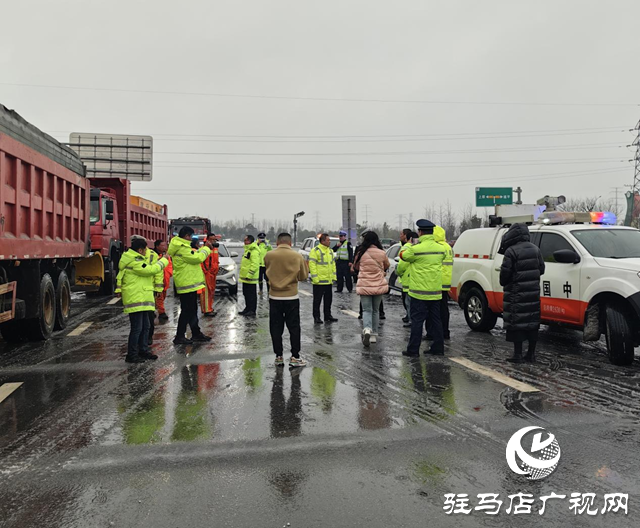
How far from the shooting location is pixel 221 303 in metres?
14.8

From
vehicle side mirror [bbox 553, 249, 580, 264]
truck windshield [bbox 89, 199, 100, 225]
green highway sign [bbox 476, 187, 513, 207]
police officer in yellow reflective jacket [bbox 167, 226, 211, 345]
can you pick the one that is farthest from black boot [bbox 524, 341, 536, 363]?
green highway sign [bbox 476, 187, 513, 207]

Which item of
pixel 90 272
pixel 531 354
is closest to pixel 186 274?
pixel 531 354

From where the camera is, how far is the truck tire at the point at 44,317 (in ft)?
29.7

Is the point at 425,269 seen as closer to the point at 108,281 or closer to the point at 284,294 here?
the point at 284,294

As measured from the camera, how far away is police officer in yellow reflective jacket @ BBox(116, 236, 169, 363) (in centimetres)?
750

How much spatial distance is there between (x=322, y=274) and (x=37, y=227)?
5109 millimetres

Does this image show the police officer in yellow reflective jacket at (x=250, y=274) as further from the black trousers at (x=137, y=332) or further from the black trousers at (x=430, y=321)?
the black trousers at (x=430, y=321)

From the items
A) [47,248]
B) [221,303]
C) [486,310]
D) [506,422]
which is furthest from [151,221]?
[506,422]

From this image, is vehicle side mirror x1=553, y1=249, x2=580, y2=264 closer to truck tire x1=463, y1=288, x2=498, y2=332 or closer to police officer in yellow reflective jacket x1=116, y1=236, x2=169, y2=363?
truck tire x1=463, y1=288, x2=498, y2=332

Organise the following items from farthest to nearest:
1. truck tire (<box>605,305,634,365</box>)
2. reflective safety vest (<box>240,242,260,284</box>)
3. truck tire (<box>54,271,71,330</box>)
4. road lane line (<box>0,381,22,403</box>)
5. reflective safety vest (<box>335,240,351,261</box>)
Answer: reflective safety vest (<box>335,240,351,261</box>) < reflective safety vest (<box>240,242,260,284</box>) < truck tire (<box>54,271,71,330</box>) < truck tire (<box>605,305,634,365</box>) < road lane line (<box>0,381,22,403</box>)

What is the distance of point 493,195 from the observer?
120ft

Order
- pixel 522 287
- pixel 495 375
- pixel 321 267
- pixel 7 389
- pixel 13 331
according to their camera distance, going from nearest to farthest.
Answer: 1. pixel 7 389
2. pixel 495 375
3. pixel 522 287
4. pixel 13 331
5. pixel 321 267

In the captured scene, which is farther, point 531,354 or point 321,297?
point 321,297

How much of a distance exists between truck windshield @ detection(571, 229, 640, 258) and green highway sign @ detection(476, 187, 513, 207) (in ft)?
93.6
